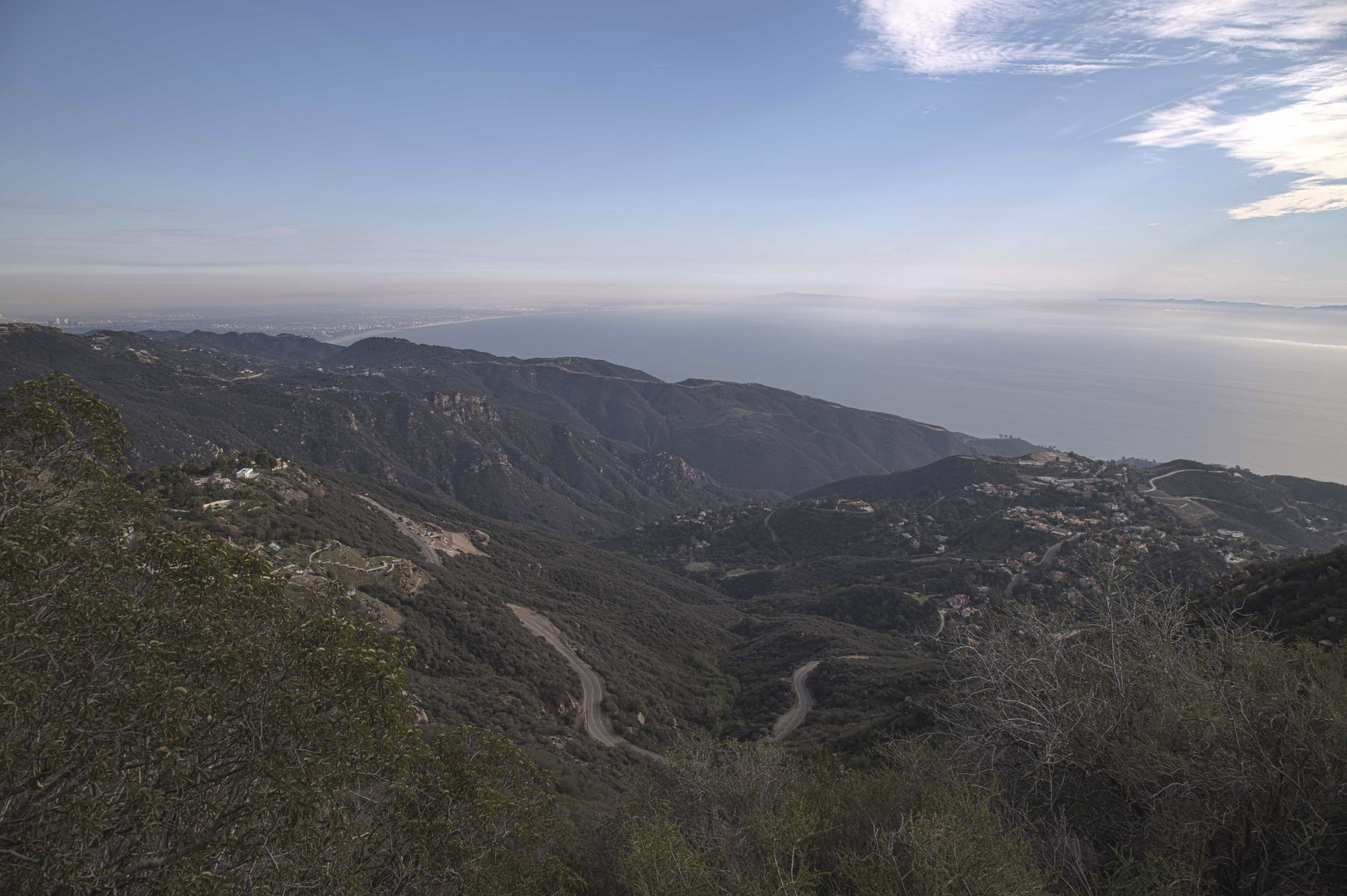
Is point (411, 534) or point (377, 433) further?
point (377, 433)

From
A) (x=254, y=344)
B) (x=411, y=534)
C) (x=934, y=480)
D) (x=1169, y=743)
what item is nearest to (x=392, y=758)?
(x=1169, y=743)

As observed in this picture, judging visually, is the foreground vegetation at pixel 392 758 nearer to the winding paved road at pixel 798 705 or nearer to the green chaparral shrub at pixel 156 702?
the green chaparral shrub at pixel 156 702

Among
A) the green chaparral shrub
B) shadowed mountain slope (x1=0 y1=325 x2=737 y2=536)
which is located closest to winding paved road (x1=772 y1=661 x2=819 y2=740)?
the green chaparral shrub

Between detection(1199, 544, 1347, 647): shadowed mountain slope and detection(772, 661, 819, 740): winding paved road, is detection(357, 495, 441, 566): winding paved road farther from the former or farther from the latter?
detection(1199, 544, 1347, 647): shadowed mountain slope

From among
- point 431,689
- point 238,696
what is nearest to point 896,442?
point 431,689

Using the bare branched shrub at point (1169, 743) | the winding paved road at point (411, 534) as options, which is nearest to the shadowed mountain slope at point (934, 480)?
the winding paved road at point (411, 534)

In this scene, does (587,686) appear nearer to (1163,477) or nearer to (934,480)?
(934,480)
